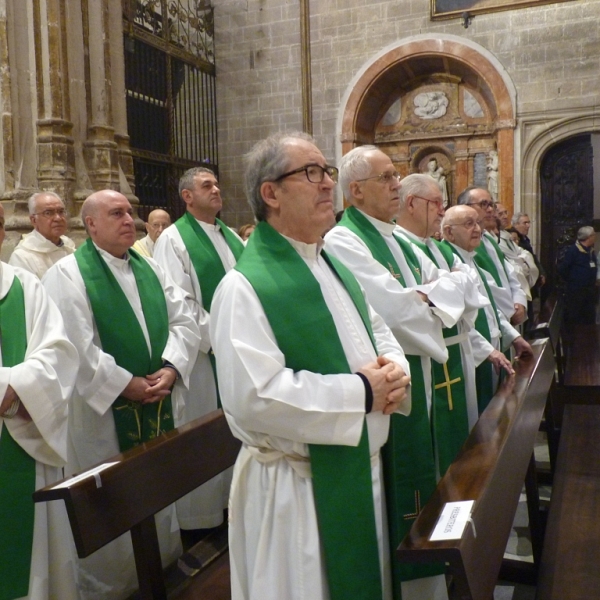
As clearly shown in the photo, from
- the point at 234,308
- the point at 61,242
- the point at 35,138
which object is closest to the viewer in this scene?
the point at 234,308

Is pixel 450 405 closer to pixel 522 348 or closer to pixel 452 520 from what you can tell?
pixel 522 348

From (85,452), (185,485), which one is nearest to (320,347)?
(185,485)

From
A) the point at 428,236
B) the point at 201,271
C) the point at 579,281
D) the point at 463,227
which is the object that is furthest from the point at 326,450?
the point at 579,281

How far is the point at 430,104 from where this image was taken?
11656 millimetres

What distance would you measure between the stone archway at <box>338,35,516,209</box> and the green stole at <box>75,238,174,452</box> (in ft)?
27.4

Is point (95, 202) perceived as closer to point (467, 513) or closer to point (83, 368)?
point (83, 368)

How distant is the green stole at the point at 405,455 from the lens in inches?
89.4

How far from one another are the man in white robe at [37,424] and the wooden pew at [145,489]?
16.4 inches

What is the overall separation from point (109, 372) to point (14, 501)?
2.56 ft

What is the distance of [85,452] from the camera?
3.30m

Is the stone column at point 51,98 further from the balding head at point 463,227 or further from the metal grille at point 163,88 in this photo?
the balding head at point 463,227

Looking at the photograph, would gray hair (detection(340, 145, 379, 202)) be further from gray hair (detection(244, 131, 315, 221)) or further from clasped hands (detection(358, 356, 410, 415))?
clasped hands (detection(358, 356, 410, 415))

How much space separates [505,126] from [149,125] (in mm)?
5222

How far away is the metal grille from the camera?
9812mm
